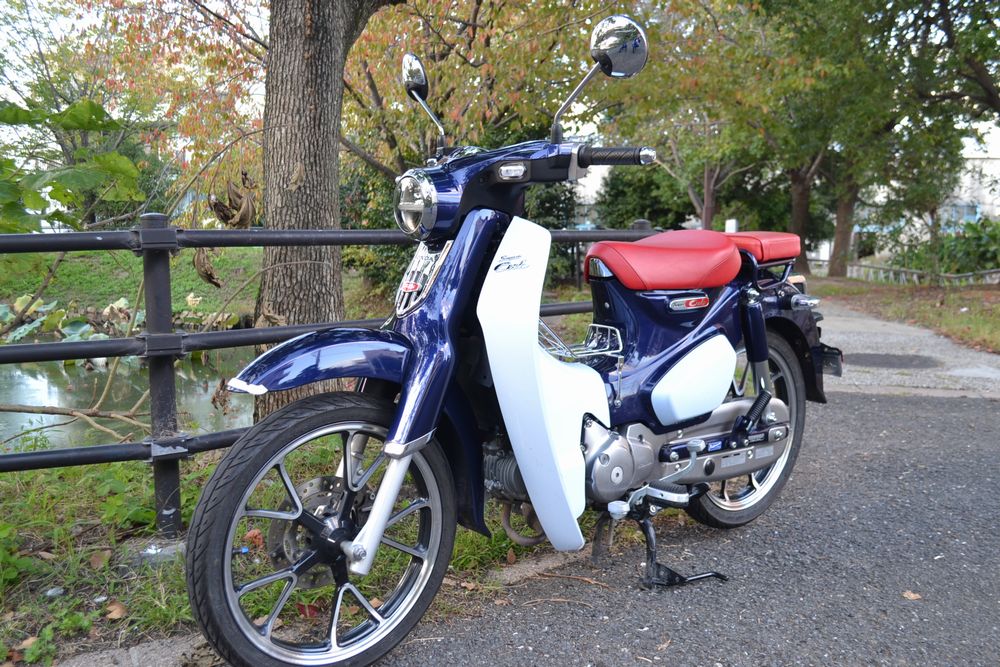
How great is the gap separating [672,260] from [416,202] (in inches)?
42.9

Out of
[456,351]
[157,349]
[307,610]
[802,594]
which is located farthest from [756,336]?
[157,349]

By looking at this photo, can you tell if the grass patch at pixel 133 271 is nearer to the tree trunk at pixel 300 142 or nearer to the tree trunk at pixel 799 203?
the tree trunk at pixel 300 142

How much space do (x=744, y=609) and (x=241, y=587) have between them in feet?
5.59

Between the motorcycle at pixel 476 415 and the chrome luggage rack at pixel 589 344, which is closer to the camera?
the motorcycle at pixel 476 415

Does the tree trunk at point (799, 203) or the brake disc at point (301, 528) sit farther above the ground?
the tree trunk at point (799, 203)

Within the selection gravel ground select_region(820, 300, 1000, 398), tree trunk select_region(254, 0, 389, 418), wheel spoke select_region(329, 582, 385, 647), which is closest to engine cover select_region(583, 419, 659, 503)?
wheel spoke select_region(329, 582, 385, 647)

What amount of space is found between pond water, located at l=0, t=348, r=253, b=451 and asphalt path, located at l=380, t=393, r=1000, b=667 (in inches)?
104

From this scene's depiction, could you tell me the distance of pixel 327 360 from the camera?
2.36m

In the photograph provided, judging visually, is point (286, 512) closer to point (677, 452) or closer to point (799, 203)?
point (677, 452)

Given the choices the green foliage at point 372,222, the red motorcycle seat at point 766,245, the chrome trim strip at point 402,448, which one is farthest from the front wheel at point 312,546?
the green foliage at point 372,222

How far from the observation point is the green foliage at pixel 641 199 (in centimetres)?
2228

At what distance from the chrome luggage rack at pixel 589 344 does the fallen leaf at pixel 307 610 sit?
46.2 inches

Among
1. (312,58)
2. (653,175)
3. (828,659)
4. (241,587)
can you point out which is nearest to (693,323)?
(828,659)

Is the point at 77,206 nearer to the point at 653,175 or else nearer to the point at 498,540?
the point at 498,540
